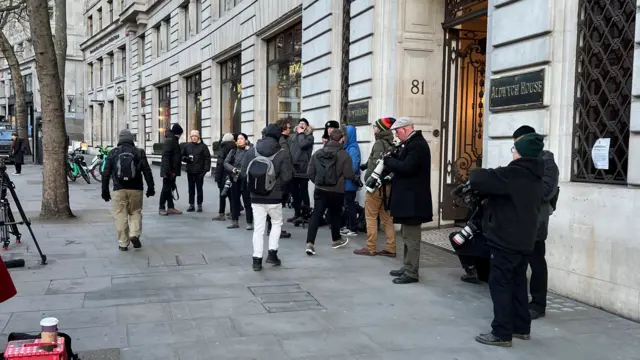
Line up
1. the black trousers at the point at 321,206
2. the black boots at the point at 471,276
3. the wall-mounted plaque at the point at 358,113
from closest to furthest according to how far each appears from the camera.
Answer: the black boots at the point at 471,276
the black trousers at the point at 321,206
the wall-mounted plaque at the point at 358,113

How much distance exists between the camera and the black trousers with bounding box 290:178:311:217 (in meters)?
10.7

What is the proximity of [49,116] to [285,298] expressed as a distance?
24.8 ft


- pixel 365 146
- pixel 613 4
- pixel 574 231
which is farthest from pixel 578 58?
pixel 365 146

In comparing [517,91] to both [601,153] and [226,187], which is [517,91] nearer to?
[601,153]

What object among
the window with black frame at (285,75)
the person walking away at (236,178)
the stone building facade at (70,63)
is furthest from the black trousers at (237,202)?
the stone building facade at (70,63)

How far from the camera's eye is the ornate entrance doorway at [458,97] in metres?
10.3

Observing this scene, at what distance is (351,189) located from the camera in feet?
31.8

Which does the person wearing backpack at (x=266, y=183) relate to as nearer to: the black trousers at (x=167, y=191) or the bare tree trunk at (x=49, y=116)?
the black trousers at (x=167, y=191)

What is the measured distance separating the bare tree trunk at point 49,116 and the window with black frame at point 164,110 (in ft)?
57.4

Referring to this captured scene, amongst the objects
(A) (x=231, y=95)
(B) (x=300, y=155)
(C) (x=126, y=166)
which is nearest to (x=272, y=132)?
(C) (x=126, y=166)

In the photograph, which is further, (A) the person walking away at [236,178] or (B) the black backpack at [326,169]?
(A) the person walking away at [236,178]

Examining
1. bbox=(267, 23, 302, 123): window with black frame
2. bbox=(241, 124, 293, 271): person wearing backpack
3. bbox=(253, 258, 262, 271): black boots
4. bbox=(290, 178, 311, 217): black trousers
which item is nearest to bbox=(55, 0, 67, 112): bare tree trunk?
bbox=(267, 23, 302, 123): window with black frame

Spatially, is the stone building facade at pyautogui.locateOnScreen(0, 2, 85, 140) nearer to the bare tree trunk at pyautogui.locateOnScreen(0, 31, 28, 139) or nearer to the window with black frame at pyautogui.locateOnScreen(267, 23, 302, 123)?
the bare tree trunk at pyautogui.locateOnScreen(0, 31, 28, 139)

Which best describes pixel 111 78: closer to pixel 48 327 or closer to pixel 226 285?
pixel 226 285
